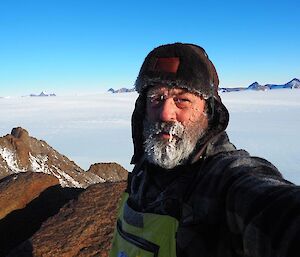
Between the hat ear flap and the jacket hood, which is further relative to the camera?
the hat ear flap

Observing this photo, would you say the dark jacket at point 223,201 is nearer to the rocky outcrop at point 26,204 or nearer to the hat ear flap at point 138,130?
the hat ear flap at point 138,130

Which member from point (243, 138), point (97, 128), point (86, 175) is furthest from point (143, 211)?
point (97, 128)

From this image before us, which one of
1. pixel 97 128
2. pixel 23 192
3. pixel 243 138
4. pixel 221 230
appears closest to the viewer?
pixel 221 230

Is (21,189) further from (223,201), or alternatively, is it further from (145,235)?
(223,201)

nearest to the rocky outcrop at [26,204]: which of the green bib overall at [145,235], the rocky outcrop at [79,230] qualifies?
the rocky outcrop at [79,230]

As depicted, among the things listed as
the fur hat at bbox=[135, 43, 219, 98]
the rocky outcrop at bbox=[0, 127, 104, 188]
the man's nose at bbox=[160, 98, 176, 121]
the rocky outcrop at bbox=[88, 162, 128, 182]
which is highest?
the fur hat at bbox=[135, 43, 219, 98]

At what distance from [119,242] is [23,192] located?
394cm

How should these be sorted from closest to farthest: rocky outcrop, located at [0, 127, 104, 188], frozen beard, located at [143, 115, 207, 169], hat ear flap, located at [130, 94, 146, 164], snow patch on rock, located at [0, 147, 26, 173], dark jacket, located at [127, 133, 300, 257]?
dark jacket, located at [127, 133, 300, 257] → frozen beard, located at [143, 115, 207, 169] → hat ear flap, located at [130, 94, 146, 164] → rocky outcrop, located at [0, 127, 104, 188] → snow patch on rock, located at [0, 147, 26, 173]

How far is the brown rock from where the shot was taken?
5586 mm

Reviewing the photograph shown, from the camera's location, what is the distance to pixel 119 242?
2.30m

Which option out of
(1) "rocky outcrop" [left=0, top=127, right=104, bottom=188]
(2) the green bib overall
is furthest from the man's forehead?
(1) "rocky outcrop" [left=0, top=127, right=104, bottom=188]

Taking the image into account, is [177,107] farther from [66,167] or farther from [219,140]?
[66,167]

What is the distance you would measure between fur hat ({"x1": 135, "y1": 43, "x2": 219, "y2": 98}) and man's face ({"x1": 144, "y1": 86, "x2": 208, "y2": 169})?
0.05 metres

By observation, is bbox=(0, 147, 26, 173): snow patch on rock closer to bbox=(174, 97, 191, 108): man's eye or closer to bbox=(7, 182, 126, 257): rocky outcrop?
bbox=(7, 182, 126, 257): rocky outcrop
